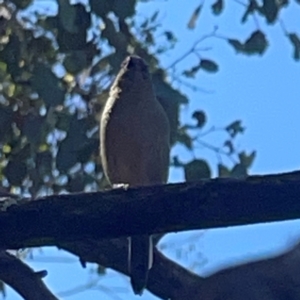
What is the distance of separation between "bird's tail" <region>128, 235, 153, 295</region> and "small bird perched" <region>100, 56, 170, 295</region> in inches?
19.5

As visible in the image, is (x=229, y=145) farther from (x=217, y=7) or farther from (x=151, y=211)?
(x=151, y=211)

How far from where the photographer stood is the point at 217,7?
2.89 metres

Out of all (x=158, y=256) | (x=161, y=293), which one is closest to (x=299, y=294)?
(x=161, y=293)

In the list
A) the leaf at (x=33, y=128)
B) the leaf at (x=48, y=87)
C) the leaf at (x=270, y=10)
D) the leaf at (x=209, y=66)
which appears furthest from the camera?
the leaf at (x=209, y=66)

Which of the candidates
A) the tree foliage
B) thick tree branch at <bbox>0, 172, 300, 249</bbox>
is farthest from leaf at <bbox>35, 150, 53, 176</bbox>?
thick tree branch at <bbox>0, 172, 300, 249</bbox>

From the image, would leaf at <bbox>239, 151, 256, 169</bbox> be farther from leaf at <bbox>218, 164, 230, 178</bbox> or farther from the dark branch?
the dark branch

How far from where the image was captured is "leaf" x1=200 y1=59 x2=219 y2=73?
295 cm

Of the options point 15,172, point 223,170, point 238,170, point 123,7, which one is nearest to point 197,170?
point 238,170

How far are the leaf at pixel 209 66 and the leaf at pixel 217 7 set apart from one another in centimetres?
16

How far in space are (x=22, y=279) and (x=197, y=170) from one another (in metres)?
0.52

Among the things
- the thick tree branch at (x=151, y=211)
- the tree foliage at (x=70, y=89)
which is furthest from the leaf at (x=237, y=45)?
the thick tree branch at (x=151, y=211)

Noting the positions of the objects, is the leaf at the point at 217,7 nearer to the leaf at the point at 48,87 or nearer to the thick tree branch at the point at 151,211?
the leaf at the point at 48,87

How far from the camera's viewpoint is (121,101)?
3.22 m

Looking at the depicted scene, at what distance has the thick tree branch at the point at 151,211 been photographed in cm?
155
